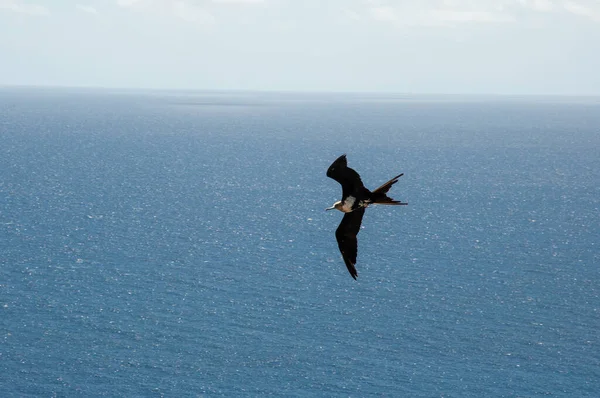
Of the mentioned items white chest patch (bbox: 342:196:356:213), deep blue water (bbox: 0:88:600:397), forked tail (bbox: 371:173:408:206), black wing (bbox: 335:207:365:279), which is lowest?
deep blue water (bbox: 0:88:600:397)

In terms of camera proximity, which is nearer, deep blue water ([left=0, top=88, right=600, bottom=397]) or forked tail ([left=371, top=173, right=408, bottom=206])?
forked tail ([left=371, top=173, right=408, bottom=206])

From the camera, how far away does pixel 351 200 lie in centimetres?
2708

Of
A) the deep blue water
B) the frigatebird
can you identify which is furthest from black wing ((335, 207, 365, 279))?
the deep blue water

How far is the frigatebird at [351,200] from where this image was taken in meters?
25.5

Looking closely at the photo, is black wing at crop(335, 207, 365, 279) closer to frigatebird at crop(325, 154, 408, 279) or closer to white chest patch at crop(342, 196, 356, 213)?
frigatebird at crop(325, 154, 408, 279)

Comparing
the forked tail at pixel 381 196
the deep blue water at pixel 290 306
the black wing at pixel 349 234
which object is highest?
the forked tail at pixel 381 196

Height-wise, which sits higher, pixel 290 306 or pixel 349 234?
pixel 349 234

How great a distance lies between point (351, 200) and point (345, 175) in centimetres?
97

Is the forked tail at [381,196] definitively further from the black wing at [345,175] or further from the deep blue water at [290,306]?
the deep blue water at [290,306]

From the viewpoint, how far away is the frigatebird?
25.5 metres

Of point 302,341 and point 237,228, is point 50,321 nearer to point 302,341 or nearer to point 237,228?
point 302,341

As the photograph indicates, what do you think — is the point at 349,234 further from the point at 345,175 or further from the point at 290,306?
the point at 290,306

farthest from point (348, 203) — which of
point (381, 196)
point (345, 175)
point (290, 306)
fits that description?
point (290, 306)

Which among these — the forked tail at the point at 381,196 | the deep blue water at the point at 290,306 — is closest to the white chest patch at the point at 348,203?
the forked tail at the point at 381,196
